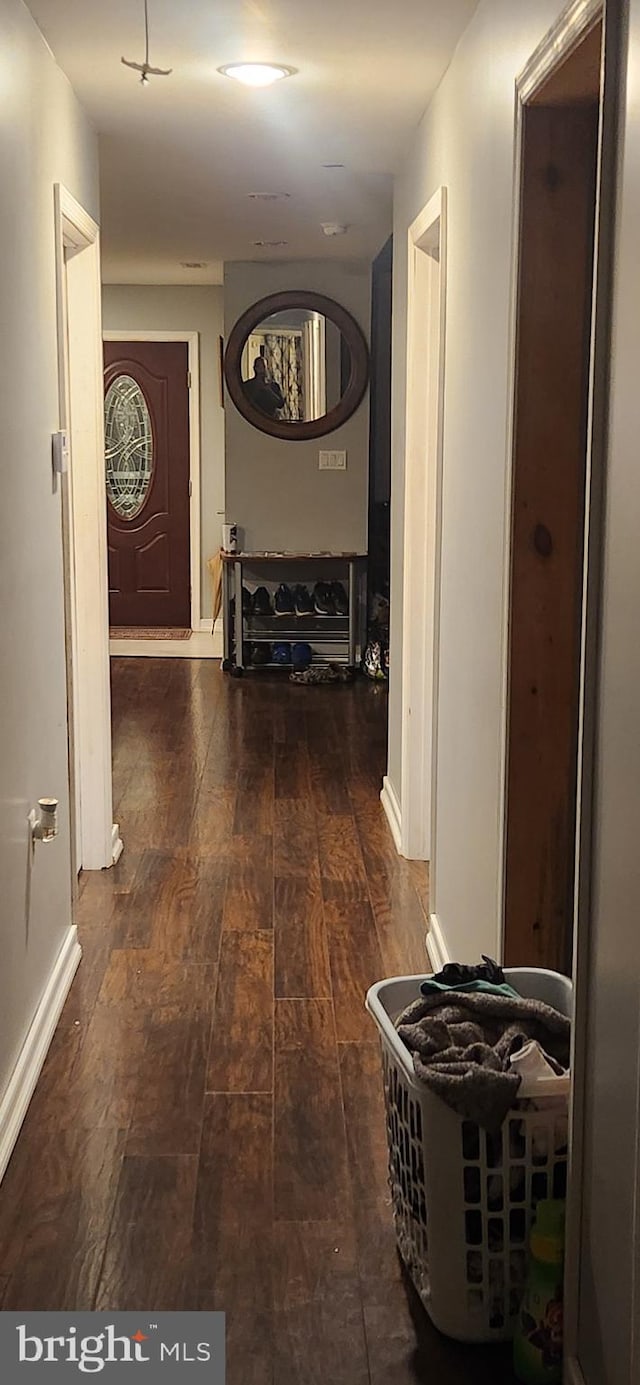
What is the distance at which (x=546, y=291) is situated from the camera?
2.35 m

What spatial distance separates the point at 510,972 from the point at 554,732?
0.45 m

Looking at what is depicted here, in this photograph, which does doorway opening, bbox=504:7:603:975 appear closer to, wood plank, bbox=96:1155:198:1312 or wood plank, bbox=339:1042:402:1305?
wood plank, bbox=339:1042:402:1305

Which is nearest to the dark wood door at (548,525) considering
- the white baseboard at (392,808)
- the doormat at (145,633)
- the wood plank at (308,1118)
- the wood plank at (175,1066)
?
the wood plank at (308,1118)

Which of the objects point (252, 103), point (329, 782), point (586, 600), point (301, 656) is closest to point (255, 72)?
point (252, 103)

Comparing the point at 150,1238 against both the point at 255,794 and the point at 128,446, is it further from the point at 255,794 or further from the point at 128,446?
the point at 128,446

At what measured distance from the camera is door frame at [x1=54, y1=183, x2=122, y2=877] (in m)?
4.01

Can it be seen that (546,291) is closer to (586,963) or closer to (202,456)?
(586,963)

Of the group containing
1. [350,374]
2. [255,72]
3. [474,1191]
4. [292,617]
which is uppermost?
[255,72]

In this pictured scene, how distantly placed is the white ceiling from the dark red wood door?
290 centimetres

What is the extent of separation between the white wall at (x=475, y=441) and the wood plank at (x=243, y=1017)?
1.60ft

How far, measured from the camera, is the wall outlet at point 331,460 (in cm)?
778

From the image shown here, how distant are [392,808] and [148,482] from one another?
16.0 feet

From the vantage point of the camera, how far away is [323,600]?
785 cm

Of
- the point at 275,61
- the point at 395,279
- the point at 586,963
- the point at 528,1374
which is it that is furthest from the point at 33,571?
the point at 395,279
